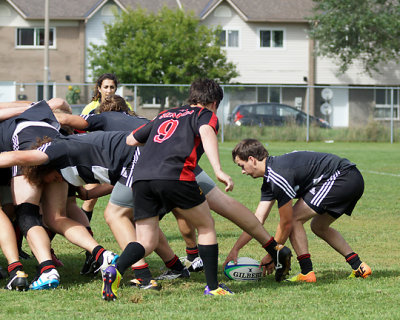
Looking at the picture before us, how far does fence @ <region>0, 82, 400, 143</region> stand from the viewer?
98.5 feet

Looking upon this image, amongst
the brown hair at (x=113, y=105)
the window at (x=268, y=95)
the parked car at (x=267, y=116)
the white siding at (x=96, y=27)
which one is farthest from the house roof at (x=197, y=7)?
the brown hair at (x=113, y=105)

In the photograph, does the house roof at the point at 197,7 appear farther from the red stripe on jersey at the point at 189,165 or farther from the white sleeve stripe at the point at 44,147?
the red stripe on jersey at the point at 189,165

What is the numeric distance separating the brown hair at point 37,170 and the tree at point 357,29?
35068 mm

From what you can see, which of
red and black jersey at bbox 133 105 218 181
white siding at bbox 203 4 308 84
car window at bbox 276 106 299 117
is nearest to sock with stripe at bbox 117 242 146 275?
red and black jersey at bbox 133 105 218 181

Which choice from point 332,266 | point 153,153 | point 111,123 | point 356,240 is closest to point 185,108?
point 153,153

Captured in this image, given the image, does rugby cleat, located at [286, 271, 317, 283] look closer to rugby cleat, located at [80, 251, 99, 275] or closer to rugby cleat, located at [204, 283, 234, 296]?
rugby cleat, located at [204, 283, 234, 296]

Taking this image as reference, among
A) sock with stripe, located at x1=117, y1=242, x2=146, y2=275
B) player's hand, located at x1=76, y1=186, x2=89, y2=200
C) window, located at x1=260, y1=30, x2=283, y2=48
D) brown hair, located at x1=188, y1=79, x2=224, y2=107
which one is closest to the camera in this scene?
sock with stripe, located at x1=117, y1=242, x2=146, y2=275

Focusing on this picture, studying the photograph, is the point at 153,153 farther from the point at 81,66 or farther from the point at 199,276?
the point at 81,66

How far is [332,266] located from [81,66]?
3785 centimetres

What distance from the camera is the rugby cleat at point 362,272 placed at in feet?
21.5

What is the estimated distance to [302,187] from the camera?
21.3 ft

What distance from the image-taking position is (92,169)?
597 cm

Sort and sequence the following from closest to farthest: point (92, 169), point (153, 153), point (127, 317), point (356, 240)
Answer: point (127, 317)
point (153, 153)
point (92, 169)
point (356, 240)

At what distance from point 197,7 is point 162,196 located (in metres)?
41.2
